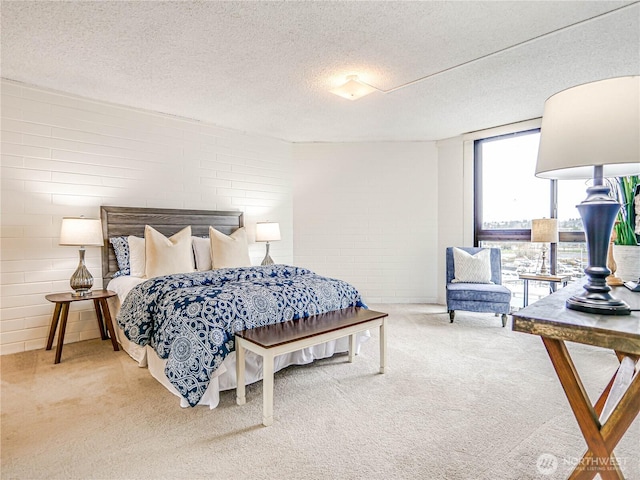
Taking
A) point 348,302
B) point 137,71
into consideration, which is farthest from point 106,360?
point 137,71

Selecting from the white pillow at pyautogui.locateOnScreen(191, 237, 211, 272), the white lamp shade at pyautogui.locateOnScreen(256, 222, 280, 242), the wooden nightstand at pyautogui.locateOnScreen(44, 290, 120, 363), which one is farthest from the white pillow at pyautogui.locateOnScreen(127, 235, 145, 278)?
the white lamp shade at pyautogui.locateOnScreen(256, 222, 280, 242)

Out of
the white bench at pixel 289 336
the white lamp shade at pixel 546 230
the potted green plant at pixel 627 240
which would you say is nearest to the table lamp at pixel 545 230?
the white lamp shade at pixel 546 230

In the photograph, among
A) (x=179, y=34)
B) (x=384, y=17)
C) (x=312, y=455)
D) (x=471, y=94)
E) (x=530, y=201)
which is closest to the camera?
(x=312, y=455)

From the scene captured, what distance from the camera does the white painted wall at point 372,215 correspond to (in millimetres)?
5551

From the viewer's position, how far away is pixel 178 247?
3.79 metres

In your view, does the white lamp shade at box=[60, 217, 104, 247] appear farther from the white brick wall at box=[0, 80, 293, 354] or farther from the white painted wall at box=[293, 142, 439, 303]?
the white painted wall at box=[293, 142, 439, 303]

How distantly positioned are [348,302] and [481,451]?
61.9 inches

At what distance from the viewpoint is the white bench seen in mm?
2092

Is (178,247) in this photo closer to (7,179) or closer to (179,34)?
(7,179)

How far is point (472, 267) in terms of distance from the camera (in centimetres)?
456

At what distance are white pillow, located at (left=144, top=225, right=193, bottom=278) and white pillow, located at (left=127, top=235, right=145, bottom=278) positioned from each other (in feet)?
0.55

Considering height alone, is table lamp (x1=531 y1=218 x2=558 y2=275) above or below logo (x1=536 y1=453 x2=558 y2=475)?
above

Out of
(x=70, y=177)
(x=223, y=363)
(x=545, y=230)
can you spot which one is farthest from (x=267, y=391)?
(x=545, y=230)

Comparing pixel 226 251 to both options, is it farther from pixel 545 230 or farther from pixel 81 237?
pixel 545 230
